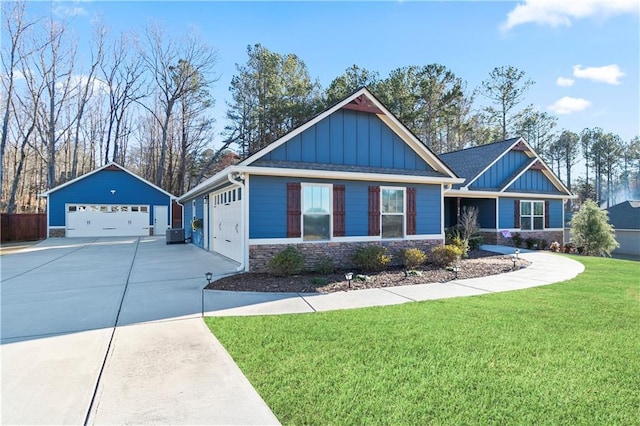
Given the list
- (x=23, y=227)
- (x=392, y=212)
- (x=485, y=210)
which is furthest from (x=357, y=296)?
(x=23, y=227)

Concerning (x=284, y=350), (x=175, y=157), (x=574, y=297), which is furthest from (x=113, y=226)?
(x=574, y=297)

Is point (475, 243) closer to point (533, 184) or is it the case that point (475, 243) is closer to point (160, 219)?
point (533, 184)

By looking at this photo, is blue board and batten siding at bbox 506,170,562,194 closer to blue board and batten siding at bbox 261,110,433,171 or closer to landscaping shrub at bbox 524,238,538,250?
landscaping shrub at bbox 524,238,538,250

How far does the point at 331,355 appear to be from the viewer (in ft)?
12.3

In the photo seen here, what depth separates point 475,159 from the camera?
17703 millimetres

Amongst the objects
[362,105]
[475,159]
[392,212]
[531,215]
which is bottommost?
[531,215]

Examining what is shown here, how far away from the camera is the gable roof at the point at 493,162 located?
16.2m

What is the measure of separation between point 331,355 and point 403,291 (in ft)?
12.2

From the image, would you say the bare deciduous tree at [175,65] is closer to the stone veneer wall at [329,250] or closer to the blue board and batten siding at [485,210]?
the stone veneer wall at [329,250]

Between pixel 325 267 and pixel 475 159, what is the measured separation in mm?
12716

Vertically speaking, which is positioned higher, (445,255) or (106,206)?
(106,206)

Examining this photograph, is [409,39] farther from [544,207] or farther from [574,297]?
[544,207]

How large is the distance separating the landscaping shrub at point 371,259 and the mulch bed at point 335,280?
27cm

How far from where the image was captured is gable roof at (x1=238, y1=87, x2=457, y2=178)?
353 inches
